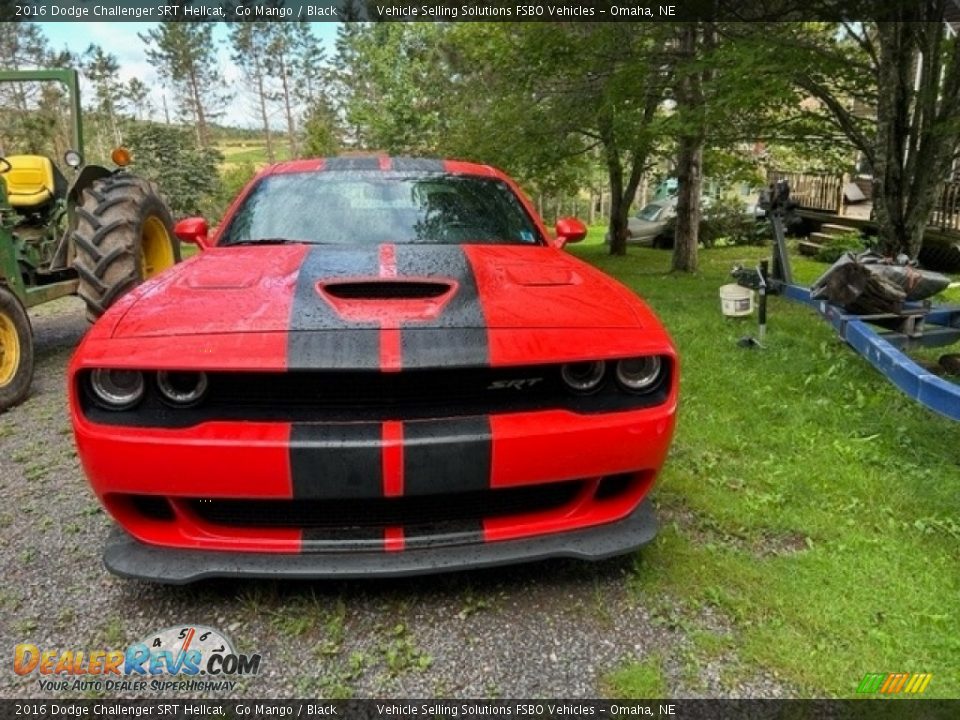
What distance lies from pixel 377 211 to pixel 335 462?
5.34 ft

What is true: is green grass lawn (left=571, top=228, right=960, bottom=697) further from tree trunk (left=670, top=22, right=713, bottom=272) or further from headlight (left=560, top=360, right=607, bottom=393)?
tree trunk (left=670, top=22, right=713, bottom=272)

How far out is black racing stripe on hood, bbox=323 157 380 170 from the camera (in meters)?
3.44

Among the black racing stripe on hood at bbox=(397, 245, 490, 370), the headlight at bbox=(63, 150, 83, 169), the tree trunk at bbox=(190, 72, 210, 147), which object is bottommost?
the black racing stripe on hood at bbox=(397, 245, 490, 370)

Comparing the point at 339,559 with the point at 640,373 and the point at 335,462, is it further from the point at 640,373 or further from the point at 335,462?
the point at 640,373

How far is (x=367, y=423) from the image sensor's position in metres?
1.86

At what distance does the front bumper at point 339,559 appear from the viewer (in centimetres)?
188

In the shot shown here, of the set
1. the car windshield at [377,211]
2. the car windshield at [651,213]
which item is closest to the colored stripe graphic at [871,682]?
the car windshield at [377,211]

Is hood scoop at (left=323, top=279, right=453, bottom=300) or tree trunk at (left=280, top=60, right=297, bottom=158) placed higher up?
tree trunk at (left=280, top=60, right=297, bottom=158)

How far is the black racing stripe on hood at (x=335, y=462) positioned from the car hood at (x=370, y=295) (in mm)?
309

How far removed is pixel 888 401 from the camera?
3832 millimetres

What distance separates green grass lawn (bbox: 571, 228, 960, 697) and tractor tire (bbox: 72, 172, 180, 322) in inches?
155

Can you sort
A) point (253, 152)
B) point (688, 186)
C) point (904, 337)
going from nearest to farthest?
point (904, 337) < point (688, 186) < point (253, 152)

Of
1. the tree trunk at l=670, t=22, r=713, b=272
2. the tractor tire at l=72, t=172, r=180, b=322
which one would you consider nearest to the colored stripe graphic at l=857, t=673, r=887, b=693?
the tractor tire at l=72, t=172, r=180, b=322

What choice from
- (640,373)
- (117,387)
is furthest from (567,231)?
(117,387)
